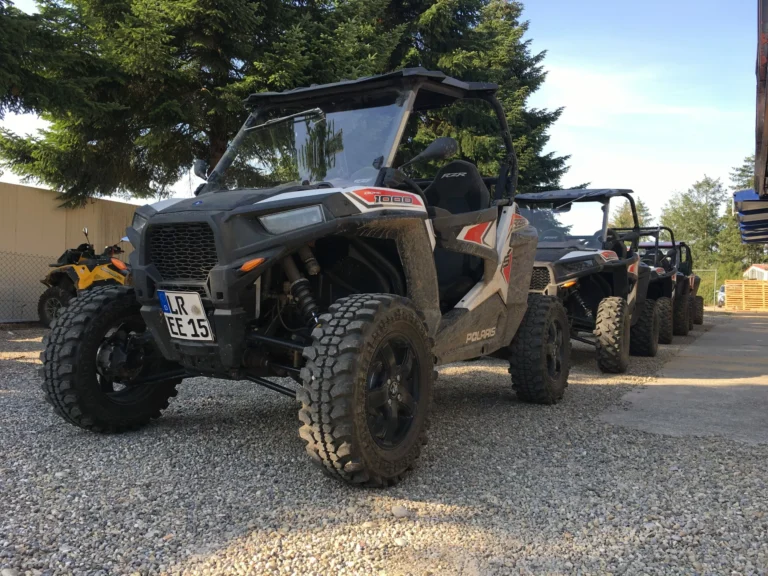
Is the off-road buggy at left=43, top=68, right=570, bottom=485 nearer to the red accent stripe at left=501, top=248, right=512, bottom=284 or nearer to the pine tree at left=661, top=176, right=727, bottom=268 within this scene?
the red accent stripe at left=501, top=248, right=512, bottom=284

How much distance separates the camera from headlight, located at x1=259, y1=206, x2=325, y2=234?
3.21m

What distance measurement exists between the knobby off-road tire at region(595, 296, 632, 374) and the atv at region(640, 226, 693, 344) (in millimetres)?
3787

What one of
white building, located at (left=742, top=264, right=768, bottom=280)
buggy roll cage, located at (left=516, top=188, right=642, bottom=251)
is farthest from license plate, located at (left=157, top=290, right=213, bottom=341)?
white building, located at (left=742, top=264, right=768, bottom=280)

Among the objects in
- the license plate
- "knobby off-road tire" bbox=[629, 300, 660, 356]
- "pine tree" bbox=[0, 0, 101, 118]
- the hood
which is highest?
"pine tree" bbox=[0, 0, 101, 118]

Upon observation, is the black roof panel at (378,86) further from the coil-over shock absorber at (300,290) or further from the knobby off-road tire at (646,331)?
the knobby off-road tire at (646,331)

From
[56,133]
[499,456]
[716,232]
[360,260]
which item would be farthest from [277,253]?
[716,232]

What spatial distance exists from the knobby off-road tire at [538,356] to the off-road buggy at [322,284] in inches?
19.8

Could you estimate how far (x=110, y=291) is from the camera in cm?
406

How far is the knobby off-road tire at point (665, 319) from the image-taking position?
11367 mm

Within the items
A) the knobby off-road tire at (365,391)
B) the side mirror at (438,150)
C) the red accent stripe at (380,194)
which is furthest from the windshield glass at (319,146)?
the knobby off-road tire at (365,391)

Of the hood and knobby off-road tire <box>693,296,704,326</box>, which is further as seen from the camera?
knobby off-road tire <box>693,296,704,326</box>

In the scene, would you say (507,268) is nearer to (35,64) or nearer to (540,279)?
(540,279)

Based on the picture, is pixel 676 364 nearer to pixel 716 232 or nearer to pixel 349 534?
pixel 349 534

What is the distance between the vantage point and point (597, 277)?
26.9 feet
